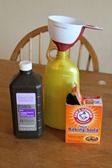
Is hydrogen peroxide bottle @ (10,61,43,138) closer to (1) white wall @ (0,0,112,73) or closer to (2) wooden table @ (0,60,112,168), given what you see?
(2) wooden table @ (0,60,112,168)

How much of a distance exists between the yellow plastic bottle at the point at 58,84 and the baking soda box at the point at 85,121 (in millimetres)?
57

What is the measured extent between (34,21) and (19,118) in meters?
1.46

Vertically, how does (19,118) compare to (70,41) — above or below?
below

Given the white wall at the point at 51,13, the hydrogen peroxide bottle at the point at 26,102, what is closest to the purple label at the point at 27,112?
the hydrogen peroxide bottle at the point at 26,102

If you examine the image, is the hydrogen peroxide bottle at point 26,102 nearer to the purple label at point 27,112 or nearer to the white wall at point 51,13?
the purple label at point 27,112

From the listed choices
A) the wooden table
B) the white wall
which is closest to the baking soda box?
the wooden table

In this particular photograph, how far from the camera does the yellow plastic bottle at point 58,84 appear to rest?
2.49ft

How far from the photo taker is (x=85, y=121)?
734 millimetres

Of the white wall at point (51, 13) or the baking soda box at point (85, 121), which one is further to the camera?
the white wall at point (51, 13)

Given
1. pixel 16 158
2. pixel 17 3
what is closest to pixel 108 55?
pixel 17 3

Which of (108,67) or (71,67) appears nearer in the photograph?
(71,67)

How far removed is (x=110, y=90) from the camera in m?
1.08

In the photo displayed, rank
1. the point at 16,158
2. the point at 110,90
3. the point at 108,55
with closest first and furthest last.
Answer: the point at 16,158
the point at 110,90
the point at 108,55

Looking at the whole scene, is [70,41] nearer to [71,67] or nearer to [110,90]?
[71,67]
